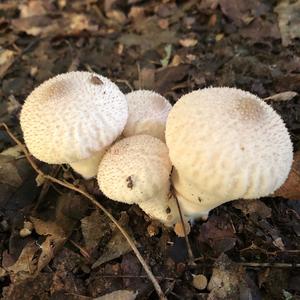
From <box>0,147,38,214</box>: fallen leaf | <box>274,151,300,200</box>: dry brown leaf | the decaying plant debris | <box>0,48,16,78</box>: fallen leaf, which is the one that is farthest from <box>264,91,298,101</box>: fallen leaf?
<box>0,48,16,78</box>: fallen leaf

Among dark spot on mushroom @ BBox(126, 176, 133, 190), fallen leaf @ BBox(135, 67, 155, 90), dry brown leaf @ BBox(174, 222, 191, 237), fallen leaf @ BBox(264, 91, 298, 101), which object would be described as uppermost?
dark spot on mushroom @ BBox(126, 176, 133, 190)

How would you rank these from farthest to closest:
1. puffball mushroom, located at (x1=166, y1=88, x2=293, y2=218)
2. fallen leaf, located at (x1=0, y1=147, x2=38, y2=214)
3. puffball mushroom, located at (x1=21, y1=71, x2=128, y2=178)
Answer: fallen leaf, located at (x1=0, y1=147, x2=38, y2=214), puffball mushroom, located at (x1=21, y1=71, x2=128, y2=178), puffball mushroom, located at (x1=166, y1=88, x2=293, y2=218)

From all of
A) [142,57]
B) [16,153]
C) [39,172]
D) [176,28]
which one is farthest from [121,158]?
[176,28]

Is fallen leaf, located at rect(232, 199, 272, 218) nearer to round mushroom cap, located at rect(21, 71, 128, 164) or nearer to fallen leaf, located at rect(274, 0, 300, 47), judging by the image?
round mushroom cap, located at rect(21, 71, 128, 164)

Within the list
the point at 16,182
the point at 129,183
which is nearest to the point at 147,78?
the point at 16,182

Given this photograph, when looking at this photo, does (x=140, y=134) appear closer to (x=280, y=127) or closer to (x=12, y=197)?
(x=280, y=127)

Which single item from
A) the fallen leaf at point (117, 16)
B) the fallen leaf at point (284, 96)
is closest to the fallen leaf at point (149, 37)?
the fallen leaf at point (117, 16)

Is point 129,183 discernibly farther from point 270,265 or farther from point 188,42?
point 188,42

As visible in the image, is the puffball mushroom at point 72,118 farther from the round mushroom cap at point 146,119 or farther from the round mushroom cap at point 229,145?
the round mushroom cap at point 229,145
